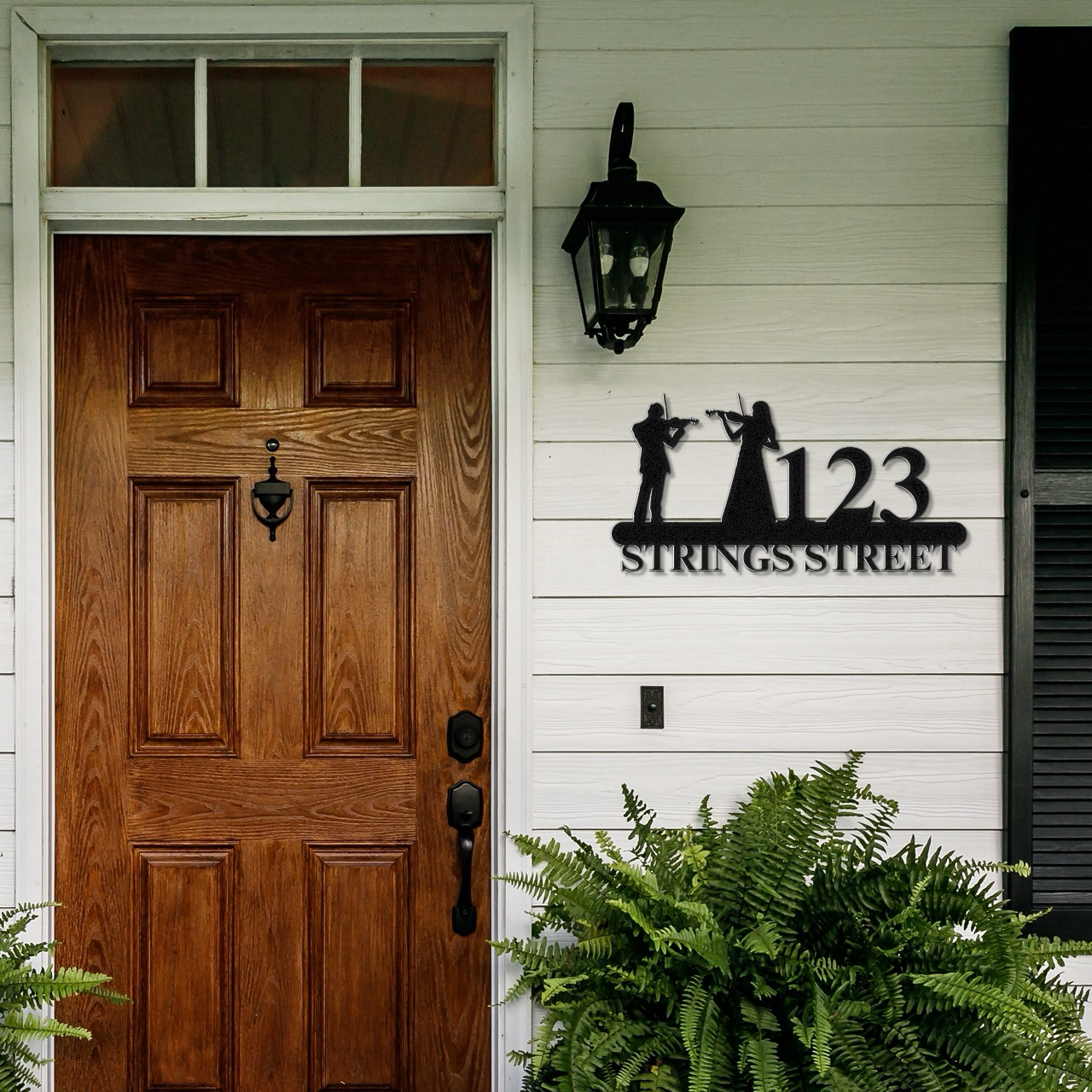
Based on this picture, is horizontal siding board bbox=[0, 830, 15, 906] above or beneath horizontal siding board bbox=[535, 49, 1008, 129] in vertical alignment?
beneath

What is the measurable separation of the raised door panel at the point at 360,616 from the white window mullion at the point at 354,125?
25.2 inches

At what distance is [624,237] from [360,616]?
93 cm

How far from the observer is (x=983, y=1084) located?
1490mm

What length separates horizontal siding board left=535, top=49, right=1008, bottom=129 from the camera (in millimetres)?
1941

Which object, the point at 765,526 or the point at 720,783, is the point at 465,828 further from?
the point at 765,526

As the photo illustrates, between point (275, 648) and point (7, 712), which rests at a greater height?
point (275, 648)

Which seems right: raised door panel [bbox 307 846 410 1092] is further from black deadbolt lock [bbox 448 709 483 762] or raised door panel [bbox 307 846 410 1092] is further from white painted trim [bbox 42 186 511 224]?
white painted trim [bbox 42 186 511 224]

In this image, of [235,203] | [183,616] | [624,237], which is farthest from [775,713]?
[235,203]

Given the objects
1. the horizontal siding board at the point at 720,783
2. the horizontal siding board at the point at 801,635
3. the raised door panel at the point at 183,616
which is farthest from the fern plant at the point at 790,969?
the raised door panel at the point at 183,616

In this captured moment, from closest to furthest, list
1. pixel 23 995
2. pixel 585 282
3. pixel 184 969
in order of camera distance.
Answer: pixel 23 995, pixel 585 282, pixel 184 969

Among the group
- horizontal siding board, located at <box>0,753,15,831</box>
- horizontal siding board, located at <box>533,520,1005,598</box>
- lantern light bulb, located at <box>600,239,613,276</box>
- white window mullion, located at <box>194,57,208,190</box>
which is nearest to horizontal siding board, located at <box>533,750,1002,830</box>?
horizontal siding board, located at <box>533,520,1005,598</box>

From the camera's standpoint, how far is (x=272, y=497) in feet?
6.51

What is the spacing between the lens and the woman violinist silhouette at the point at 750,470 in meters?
1.95

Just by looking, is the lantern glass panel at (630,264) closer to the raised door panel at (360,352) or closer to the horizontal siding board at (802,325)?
the horizontal siding board at (802,325)
